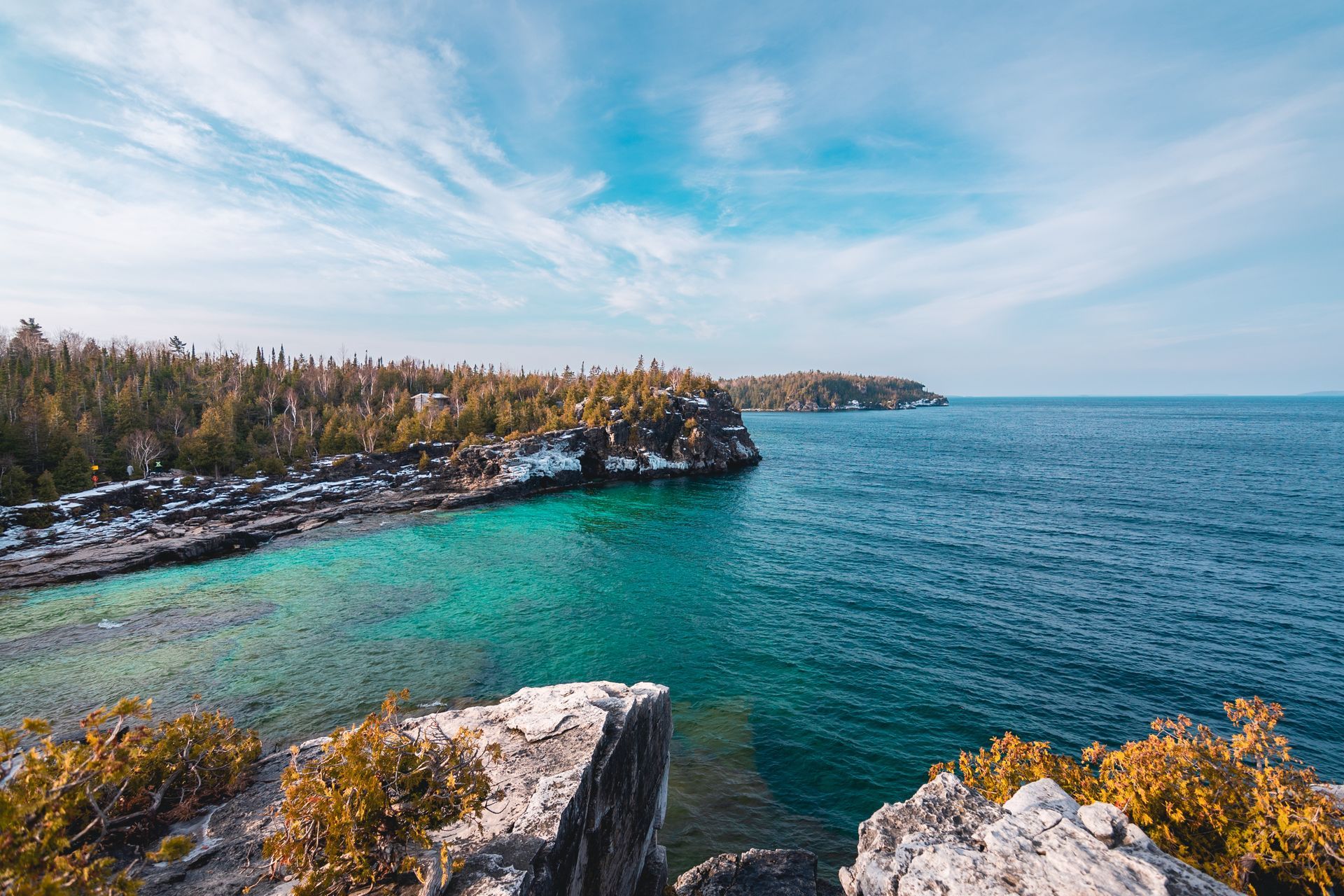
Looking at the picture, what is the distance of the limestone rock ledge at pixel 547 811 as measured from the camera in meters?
10.8

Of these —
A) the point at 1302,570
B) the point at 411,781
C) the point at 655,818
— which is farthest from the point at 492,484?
the point at 1302,570

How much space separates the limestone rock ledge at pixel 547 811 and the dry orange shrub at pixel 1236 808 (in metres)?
13.1

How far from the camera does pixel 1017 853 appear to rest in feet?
37.4

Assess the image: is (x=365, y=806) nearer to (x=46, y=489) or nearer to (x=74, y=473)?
(x=46, y=489)

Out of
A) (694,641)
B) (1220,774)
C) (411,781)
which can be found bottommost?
(694,641)

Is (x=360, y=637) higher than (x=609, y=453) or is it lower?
lower

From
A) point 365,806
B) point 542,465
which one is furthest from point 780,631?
point 542,465

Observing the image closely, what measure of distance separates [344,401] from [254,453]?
34.7 m

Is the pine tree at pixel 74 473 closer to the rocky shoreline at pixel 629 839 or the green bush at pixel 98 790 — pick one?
the green bush at pixel 98 790

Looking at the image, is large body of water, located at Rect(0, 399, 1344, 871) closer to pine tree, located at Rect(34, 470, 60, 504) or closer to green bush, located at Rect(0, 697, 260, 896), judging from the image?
green bush, located at Rect(0, 697, 260, 896)

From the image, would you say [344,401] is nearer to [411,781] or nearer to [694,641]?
[694,641]

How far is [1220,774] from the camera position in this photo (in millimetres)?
12227

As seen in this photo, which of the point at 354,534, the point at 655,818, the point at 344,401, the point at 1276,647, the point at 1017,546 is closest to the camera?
the point at 655,818

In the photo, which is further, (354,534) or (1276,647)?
(354,534)
